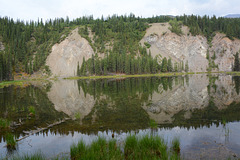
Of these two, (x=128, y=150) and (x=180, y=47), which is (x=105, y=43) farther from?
(x=128, y=150)

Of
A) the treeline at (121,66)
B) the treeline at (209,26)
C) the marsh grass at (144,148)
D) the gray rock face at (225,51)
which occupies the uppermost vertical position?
the treeline at (209,26)

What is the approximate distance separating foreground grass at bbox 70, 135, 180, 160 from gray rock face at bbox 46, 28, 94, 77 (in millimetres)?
127593

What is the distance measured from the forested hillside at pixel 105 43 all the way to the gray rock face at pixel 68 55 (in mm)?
4721

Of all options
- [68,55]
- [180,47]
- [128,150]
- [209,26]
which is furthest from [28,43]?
[128,150]

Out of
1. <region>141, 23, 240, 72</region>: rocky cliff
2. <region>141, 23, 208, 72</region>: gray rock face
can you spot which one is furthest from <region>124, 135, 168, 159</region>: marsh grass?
<region>141, 23, 240, 72</region>: rocky cliff

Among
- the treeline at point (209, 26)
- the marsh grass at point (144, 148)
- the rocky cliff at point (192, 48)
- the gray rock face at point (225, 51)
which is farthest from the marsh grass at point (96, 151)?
the treeline at point (209, 26)

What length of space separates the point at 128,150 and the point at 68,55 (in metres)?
148

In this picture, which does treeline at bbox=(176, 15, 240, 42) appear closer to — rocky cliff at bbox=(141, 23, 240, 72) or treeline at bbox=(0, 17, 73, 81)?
rocky cliff at bbox=(141, 23, 240, 72)

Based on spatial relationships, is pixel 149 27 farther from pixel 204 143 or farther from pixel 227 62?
pixel 204 143

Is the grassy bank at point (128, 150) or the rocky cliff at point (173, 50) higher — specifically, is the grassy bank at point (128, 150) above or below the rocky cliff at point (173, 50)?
below

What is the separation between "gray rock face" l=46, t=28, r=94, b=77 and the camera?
456 ft

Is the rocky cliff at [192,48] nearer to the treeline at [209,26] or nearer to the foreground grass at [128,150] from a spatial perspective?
the treeline at [209,26]

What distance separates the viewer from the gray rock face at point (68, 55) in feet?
456

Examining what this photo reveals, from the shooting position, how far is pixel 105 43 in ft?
543
